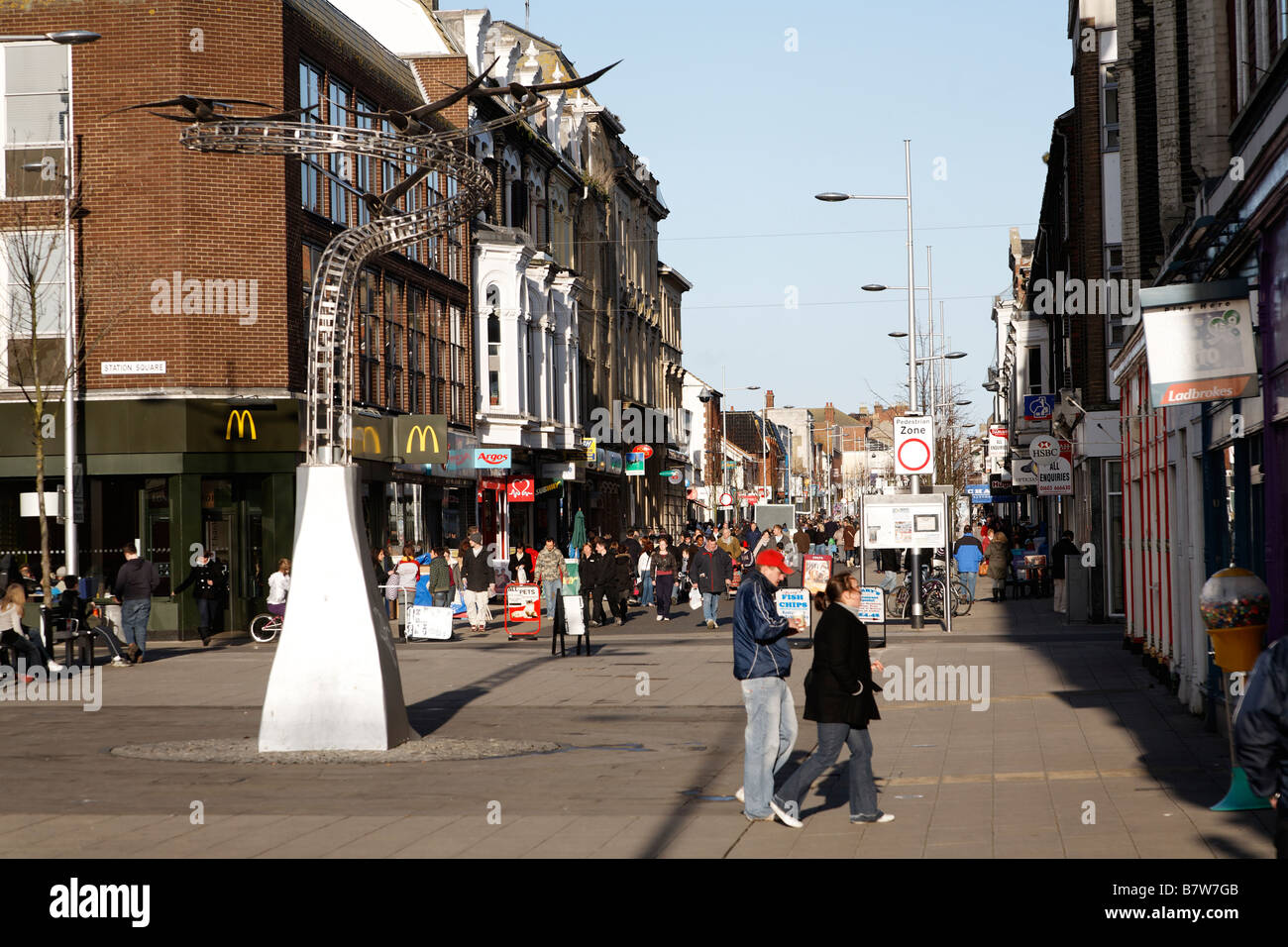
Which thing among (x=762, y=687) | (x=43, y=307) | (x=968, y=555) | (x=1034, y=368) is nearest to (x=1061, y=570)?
(x=968, y=555)

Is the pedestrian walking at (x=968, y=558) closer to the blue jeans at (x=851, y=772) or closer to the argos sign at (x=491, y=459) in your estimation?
the argos sign at (x=491, y=459)

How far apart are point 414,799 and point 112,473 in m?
21.0

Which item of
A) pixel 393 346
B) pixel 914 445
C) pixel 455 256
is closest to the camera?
pixel 914 445

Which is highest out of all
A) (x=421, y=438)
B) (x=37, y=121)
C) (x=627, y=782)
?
(x=37, y=121)

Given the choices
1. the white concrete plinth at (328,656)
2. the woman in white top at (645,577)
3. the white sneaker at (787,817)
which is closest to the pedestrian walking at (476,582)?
the woman in white top at (645,577)

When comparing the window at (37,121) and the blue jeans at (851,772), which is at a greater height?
the window at (37,121)

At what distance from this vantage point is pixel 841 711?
420 inches

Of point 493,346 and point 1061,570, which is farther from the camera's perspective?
point 493,346

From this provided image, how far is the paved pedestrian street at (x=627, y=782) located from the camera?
9742 mm

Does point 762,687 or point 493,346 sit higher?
point 493,346

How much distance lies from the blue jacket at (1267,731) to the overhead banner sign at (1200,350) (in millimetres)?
6046

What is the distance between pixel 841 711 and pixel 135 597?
666 inches

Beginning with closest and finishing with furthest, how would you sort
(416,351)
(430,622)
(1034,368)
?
(430,622) < (416,351) < (1034,368)

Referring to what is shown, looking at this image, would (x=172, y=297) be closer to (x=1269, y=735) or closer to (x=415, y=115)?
(x=415, y=115)
